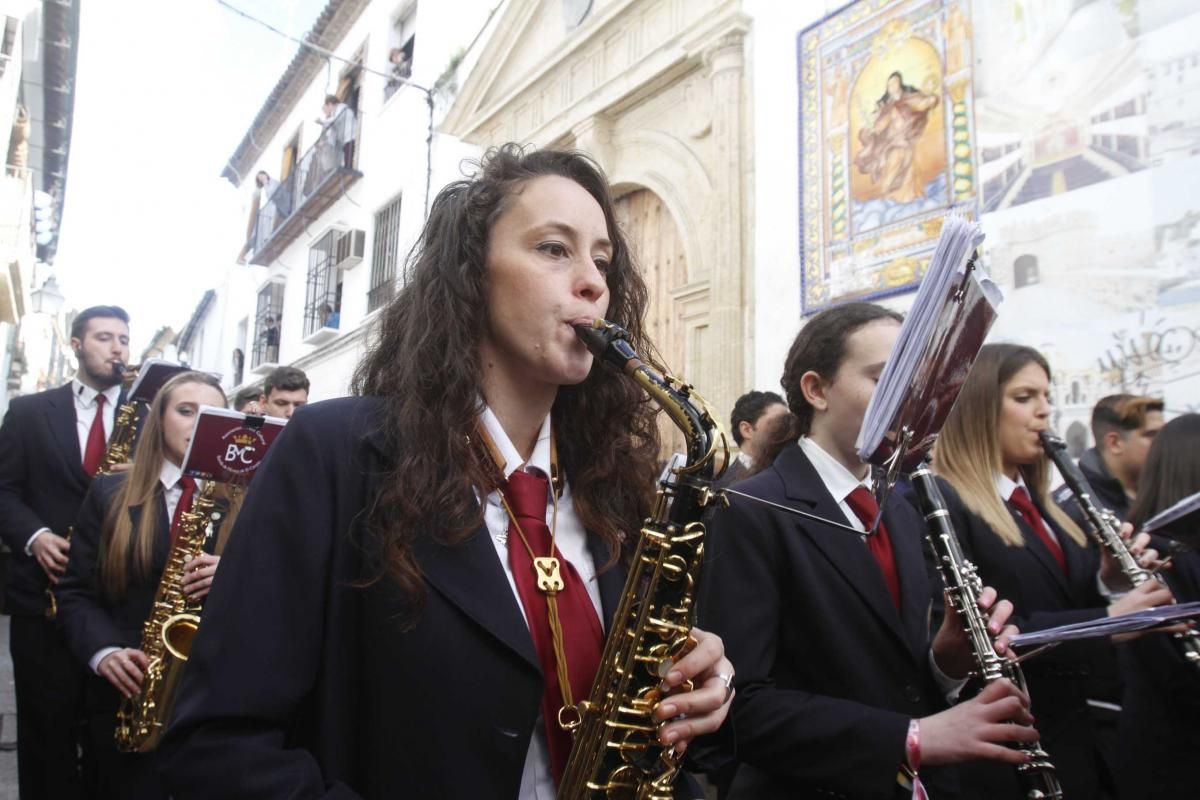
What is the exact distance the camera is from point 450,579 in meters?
1.30

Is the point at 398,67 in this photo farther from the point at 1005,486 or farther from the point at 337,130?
the point at 1005,486

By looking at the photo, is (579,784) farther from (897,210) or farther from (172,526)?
(897,210)

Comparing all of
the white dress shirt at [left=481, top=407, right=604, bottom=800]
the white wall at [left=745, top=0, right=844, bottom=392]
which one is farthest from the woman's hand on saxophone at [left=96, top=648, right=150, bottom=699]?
the white wall at [left=745, top=0, right=844, bottom=392]

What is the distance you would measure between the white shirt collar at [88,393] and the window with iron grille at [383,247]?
952 centimetres

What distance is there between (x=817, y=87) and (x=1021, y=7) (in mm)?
1535

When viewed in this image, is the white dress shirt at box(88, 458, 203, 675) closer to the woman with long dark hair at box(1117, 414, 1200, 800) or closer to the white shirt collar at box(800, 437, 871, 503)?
the white shirt collar at box(800, 437, 871, 503)

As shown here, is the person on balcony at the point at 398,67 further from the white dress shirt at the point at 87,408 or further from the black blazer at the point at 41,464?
the black blazer at the point at 41,464

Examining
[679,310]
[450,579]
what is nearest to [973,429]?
[450,579]

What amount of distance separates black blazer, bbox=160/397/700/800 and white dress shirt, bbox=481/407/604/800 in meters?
0.11

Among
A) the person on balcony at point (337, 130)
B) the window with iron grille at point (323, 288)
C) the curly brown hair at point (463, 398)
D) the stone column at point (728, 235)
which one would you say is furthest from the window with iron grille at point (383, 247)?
the curly brown hair at point (463, 398)

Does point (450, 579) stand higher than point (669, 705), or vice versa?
point (450, 579)

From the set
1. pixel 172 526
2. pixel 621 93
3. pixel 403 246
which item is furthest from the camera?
pixel 403 246

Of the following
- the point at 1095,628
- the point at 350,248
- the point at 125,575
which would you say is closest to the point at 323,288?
the point at 350,248

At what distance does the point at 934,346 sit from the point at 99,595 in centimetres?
295
